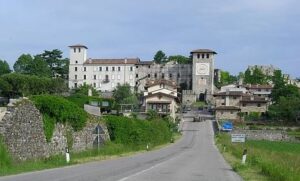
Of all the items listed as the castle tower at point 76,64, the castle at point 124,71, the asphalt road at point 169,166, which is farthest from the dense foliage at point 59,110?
the castle tower at point 76,64

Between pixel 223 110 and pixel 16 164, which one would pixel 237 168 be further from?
pixel 223 110

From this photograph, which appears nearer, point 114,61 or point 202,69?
point 202,69

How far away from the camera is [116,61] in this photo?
609 ft

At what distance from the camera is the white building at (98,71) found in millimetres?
183250

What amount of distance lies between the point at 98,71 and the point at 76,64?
26.4 feet

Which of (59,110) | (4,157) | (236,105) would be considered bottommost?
(4,157)

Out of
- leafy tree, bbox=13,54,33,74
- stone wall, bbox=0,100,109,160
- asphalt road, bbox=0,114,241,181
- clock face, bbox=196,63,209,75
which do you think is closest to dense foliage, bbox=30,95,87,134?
stone wall, bbox=0,100,109,160

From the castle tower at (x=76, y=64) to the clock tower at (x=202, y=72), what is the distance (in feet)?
125

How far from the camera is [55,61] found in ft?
581

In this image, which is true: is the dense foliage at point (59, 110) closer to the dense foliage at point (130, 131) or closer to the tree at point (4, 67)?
the dense foliage at point (130, 131)

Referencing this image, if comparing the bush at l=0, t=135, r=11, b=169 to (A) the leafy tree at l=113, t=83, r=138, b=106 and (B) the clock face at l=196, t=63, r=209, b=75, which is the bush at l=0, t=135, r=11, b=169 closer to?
(A) the leafy tree at l=113, t=83, r=138, b=106

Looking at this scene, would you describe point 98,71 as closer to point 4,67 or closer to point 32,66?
point 32,66

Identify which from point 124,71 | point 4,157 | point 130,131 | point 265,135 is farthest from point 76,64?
point 4,157

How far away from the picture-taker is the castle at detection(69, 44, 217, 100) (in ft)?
589
